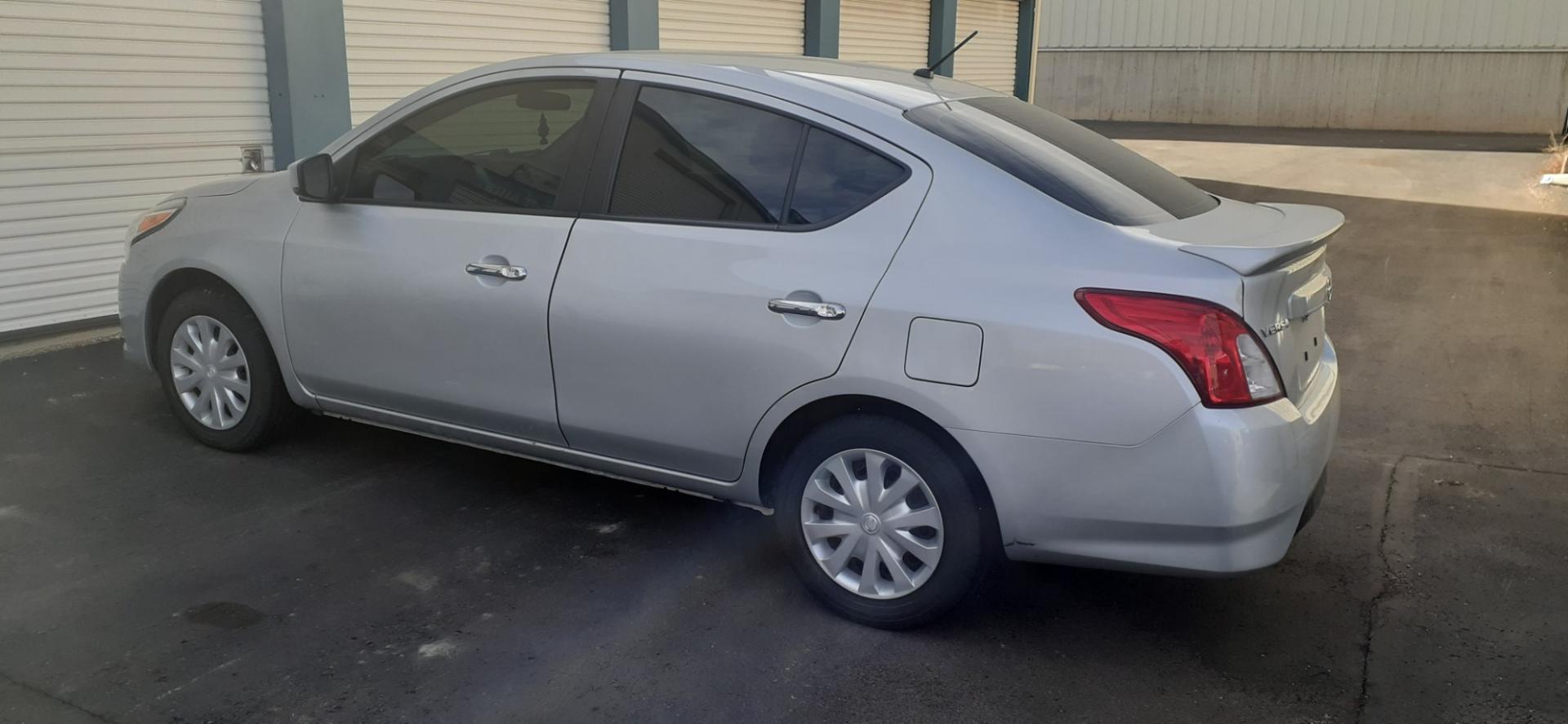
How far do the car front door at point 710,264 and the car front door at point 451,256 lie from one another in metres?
0.13

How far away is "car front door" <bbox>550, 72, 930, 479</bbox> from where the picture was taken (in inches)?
143

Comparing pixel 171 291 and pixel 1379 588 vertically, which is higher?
pixel 171 291

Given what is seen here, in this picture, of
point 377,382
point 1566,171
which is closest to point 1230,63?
point 1566,171

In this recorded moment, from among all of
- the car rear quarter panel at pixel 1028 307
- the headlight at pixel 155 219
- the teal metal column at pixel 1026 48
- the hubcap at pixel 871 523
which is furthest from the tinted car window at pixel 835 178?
the teal metal column at pixel 1026 48

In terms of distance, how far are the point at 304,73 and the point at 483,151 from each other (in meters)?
4.32

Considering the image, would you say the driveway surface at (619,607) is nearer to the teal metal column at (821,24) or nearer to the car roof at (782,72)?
the car roof at (782,72)

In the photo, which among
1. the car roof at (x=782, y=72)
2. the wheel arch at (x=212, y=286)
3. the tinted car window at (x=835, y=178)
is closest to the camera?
the tinted car window at (x=835, y=178)

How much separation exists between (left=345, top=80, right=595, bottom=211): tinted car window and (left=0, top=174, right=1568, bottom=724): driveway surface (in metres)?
1.16

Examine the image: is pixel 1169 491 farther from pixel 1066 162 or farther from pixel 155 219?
pixel 155 219

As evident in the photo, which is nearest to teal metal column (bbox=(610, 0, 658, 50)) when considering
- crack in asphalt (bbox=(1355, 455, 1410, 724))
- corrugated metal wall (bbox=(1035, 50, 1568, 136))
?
crack in asphalt (bbox=(1355, 455, 1410, 724))

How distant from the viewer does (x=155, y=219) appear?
5141mm

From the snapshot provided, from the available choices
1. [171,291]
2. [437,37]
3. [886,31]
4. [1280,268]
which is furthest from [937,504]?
[886,31]

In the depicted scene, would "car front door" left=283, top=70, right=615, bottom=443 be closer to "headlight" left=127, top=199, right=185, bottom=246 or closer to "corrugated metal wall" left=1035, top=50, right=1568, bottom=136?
"headlight" left=127, top=199, right=185, bottom=246

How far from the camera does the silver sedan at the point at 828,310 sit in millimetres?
3297
